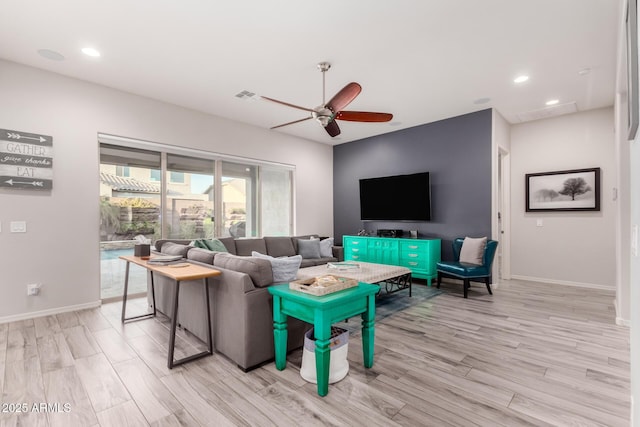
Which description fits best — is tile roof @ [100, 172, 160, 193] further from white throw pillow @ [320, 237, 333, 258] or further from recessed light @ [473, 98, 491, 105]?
recessed light @ [473, 98, 491, 105]

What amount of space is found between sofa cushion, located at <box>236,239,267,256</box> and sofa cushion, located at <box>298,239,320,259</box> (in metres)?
0.66

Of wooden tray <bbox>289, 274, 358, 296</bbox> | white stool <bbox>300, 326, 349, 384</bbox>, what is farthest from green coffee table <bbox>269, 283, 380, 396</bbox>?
white stool <bbox>300, 326, 349, 384</bbox>

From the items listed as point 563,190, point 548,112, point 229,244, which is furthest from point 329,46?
point 563,190

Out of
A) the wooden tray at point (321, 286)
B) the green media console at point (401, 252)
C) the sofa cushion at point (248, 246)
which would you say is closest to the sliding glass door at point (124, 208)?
the sofa cushion at point (248, 246)

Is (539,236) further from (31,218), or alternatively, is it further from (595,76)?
(31,218)

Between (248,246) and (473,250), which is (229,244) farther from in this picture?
(473,250)

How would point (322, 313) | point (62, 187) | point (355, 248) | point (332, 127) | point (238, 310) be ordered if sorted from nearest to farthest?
point (322, 313) → point (238, 310) → point (332, 127) → point (62, 187) → point (355, 248)

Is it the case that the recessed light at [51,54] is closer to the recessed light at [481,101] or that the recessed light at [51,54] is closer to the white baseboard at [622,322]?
the recessed light at [481,101]

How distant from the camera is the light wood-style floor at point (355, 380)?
1.81 m

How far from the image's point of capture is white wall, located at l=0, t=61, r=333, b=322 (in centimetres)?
342

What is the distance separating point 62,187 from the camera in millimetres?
3725

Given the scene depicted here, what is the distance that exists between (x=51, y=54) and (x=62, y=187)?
4.83ft

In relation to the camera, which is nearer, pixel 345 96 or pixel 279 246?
pixel 345 96

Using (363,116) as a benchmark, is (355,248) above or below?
below
